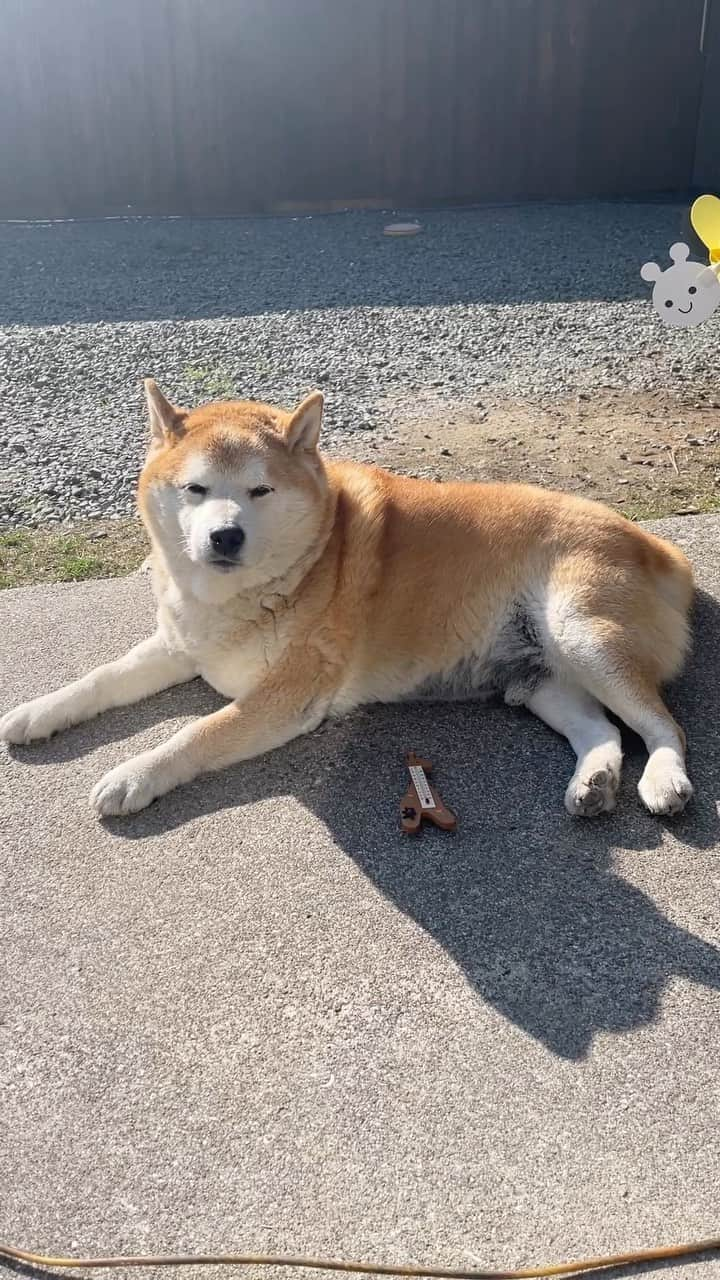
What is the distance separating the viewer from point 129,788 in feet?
10.2

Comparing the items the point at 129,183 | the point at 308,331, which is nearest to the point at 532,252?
the point at 308,331

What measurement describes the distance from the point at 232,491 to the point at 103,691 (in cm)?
92

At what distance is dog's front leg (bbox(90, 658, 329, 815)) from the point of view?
311 centimetres

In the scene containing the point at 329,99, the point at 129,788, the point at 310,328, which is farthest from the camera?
the point at 329,99

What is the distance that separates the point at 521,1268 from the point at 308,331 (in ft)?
23.9

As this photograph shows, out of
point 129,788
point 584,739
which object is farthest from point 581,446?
point 129,788

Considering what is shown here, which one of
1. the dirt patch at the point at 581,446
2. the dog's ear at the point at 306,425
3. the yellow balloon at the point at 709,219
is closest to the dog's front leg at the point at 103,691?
the dog's ear at the point at 306,425

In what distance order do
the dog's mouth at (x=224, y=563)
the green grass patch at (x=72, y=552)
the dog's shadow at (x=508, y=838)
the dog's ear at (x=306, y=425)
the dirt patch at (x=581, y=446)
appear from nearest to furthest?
the dog's shadow at (x=508, y=838)
the dog's mouth at (x=224, y=563)
the dog's ear at (x=306, y=425)
the green grass patch at (x=72, y=552)
the dirt patch at (x=581, y=446)

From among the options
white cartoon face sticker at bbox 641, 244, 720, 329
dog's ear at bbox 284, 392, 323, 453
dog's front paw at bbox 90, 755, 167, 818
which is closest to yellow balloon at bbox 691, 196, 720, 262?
white cartoon face sticker at bbox 641, 244, 720, 329

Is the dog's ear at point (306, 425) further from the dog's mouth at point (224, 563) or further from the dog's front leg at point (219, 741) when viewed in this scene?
the dog's front leg at point (219, 741)

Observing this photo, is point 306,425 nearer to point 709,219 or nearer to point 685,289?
point 685,289

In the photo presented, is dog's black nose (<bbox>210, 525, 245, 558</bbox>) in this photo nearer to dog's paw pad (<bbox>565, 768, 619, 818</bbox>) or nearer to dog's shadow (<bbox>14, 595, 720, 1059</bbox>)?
dog's shadow (<bbox>14, 595, 720, 1059</bbox>)

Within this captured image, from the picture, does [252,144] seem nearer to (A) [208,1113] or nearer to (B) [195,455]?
(B) [195,455]

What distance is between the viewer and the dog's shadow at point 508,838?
2496 millimetres
